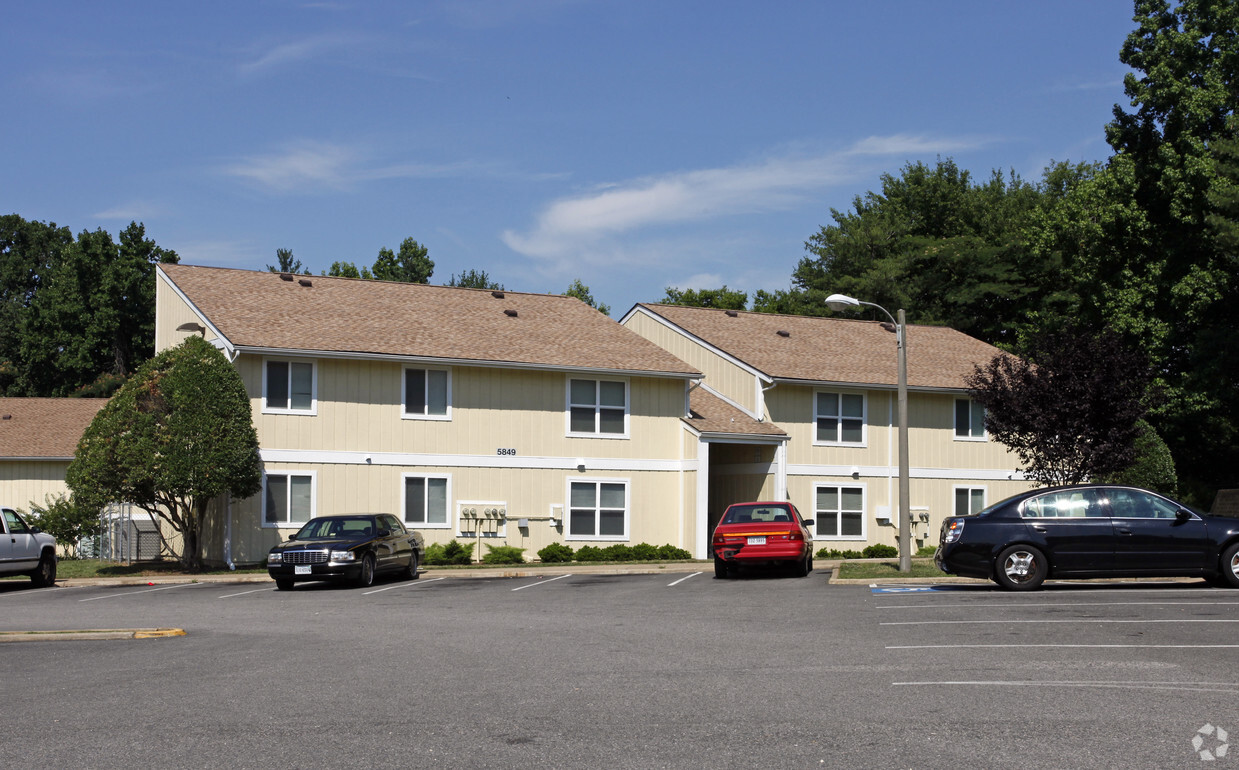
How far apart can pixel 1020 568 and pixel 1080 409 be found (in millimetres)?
9982

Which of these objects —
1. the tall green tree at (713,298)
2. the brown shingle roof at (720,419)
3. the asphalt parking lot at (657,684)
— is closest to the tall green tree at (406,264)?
the tall green tree at (713,298)

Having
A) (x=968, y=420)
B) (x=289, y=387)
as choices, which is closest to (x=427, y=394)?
(x=289, y=387)

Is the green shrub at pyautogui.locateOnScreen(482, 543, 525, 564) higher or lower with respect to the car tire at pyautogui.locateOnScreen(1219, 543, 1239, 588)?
lower

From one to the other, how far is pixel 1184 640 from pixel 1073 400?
15974mm

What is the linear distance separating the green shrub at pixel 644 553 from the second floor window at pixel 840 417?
23.1 feet

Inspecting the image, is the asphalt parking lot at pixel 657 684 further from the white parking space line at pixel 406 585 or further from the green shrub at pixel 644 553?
the green shrub at pixel 644 553

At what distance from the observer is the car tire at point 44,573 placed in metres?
25.2

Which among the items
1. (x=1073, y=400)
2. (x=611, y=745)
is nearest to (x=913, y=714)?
(x=611, y=745)

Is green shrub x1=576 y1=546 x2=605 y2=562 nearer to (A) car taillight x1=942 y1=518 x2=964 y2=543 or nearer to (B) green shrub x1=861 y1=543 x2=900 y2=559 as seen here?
(B) green shrub x1=861 y1=543 x2=900 y2=559

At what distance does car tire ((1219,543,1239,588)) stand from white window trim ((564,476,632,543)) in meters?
17.6

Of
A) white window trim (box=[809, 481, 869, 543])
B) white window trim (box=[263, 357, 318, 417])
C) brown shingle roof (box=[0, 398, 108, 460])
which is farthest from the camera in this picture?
brown shingle roof (box=[0, 398, 108, 460])

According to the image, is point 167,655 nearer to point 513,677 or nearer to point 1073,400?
point 513,677

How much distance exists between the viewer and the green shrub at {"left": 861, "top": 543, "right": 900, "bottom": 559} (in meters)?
36.0

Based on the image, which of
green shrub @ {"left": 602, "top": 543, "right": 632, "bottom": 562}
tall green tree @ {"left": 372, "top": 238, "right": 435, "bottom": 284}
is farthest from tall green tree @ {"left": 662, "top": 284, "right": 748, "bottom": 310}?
green shrub @ {"left": 602, "top": 543, "right": 632, "bottom": 562}
